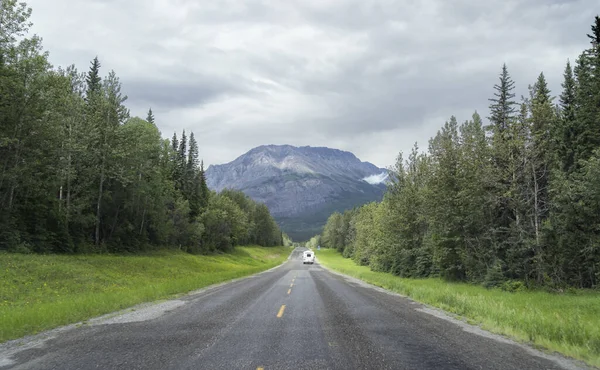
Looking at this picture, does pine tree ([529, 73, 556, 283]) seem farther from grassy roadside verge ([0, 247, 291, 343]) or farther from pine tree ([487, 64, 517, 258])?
grassy roadside verge ([0, 247, 291, 343])

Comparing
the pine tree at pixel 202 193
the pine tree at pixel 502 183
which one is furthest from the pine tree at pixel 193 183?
the pine tree at pixel 502 183

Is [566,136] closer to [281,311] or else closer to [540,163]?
[540,163]

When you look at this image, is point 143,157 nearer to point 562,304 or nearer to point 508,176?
point 508,176

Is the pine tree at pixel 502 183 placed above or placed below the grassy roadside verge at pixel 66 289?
above

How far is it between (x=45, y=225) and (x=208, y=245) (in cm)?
4354

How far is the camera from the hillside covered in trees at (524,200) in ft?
70.0

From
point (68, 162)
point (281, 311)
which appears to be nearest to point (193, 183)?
point (68, 162)

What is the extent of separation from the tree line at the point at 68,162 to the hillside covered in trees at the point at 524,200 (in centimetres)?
2925

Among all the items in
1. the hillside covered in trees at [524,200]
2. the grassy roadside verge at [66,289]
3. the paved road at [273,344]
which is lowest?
→ the grassy roadside verge at [66,289]

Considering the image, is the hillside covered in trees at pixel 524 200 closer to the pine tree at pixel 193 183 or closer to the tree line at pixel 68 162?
the tree line at pixel 68 162

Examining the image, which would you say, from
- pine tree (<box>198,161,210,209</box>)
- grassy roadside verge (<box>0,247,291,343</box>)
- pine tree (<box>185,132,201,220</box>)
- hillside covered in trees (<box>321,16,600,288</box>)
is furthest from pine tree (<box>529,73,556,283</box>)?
pine tree (<box>198,161,210,209</box>)

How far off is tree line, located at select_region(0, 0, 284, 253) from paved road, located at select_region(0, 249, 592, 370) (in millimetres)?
20807

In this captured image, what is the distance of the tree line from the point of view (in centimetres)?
2539

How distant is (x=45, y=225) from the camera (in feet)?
98.5
